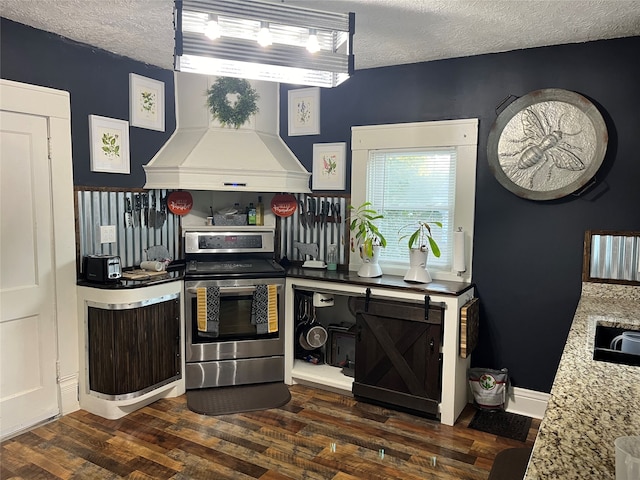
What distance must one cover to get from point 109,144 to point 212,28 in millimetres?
1796

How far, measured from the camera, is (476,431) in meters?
3.17

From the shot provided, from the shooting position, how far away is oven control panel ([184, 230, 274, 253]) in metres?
4.12

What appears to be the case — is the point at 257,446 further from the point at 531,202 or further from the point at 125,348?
the point at 531,202

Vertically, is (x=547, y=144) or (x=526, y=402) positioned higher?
(x=547, y=144)

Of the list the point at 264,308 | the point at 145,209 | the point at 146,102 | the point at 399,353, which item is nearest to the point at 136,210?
the point at 145,209

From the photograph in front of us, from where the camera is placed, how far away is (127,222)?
372 centimetres

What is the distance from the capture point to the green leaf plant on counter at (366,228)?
3721 millimetres

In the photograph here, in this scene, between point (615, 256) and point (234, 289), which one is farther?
point (234, 289)

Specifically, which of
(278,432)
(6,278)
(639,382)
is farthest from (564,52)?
(6,278)

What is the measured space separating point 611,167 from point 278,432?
275 centimetres

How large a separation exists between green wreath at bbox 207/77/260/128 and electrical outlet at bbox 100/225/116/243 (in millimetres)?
1205

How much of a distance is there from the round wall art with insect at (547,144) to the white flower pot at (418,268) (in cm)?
76

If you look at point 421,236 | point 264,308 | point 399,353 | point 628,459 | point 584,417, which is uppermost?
point 421,236

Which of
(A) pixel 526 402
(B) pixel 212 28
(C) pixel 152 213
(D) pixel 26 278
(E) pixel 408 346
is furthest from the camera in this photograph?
(C) pixel 152 213
